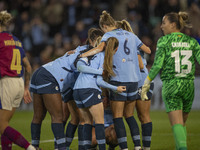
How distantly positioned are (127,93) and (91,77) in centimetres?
63

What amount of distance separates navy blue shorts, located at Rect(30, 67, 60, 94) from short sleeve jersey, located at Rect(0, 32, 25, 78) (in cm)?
49

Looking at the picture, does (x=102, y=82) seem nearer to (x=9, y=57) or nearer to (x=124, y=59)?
(x=124, y=59)

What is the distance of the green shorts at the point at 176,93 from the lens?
5578 mm

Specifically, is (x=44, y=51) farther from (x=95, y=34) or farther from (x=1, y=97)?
(x=1, y=97)

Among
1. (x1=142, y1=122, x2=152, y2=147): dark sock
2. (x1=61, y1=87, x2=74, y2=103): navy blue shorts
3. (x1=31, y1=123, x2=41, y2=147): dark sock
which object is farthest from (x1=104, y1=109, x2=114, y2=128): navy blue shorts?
(x1=31, y1=123, x2=41, y2=147): dark sock

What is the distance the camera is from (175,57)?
221 inches

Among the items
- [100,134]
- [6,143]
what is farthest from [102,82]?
[6,143]

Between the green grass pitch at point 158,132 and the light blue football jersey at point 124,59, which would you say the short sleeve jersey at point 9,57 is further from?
the green grass pitch at point 158,132

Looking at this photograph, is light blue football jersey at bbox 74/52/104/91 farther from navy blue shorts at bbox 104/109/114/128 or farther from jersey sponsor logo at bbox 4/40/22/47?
navy blue shorts at bbox 104/109/114/128

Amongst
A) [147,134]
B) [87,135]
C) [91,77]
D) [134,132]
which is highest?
[91,77]

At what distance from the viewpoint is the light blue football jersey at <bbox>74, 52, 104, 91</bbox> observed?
606 centimetres

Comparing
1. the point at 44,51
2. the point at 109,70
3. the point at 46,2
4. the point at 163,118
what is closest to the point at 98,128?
the point at 109,70

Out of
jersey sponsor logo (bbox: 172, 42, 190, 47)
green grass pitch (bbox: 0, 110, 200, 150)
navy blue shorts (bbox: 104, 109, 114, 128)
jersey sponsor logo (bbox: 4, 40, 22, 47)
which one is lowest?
green grass pitch (bbox: 0, 110, 200, 150)

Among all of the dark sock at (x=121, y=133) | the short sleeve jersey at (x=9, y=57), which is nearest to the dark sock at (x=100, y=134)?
the dark sock at (x=121, y=133)
